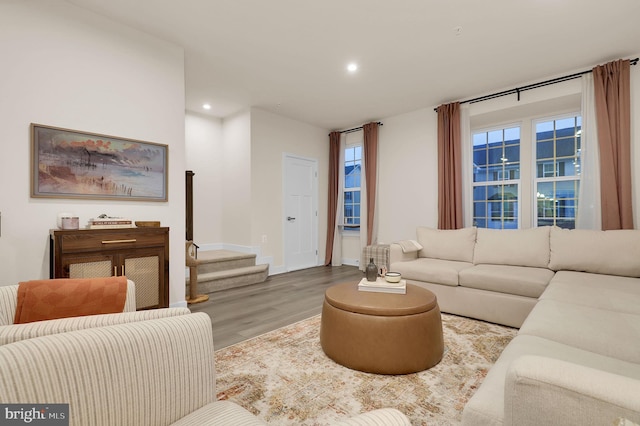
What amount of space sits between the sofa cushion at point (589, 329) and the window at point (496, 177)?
9.48ft

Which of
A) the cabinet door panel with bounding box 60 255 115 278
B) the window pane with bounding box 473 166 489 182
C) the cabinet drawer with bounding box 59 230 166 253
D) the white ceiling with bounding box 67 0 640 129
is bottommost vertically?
the cabinet door panel with bounding box 60 255 115 278

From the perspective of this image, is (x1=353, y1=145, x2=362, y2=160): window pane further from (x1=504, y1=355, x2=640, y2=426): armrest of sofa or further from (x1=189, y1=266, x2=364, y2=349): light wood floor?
(x1=504, y1=355, x2=640, y2=426): armrest of sofa

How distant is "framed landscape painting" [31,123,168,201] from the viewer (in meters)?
2.45

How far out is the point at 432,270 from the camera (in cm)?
330

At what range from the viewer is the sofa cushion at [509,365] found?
92 centimetres

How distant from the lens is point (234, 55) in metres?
3.38

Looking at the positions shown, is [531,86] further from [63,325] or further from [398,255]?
[63,325]

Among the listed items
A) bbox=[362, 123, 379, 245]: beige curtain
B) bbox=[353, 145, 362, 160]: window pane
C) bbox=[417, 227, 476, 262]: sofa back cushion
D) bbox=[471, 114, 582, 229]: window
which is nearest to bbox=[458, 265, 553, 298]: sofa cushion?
bbox=[417, 227, 476, 262]: sofa back cushion

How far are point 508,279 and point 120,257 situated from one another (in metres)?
3.53

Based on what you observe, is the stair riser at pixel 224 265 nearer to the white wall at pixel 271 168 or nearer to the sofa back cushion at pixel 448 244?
the white wall at pixel 271 168

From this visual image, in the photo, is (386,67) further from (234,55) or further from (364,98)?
(234,55)

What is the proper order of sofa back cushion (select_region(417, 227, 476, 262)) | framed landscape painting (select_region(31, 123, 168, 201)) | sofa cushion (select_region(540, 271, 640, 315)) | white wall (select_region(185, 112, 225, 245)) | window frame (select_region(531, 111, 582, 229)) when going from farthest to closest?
white wall (select_region(185, 112, 225, 245)) → window frame (select_region(531, 111, 582, 229)) → sofa back cushion (select_region(417, 227, 476, 262)) → framed landscape painting (select_region(31, 123, 168, 201)) → sofa cushion (select_region(540, 271, 640, 315))

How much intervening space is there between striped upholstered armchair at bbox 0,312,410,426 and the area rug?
2.58 feet

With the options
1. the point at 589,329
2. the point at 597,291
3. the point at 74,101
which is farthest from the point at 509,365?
the point at 74,101
